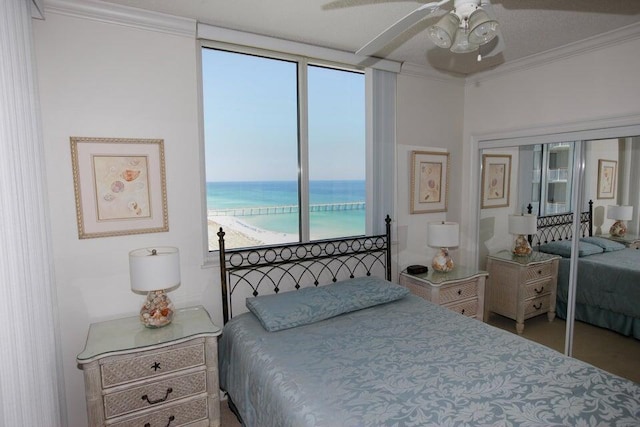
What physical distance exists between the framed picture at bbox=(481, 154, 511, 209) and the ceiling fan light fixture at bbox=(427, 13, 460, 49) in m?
2.51

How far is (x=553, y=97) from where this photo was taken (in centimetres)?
324

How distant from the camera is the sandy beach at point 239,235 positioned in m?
2.92

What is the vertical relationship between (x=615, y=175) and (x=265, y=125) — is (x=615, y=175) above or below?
below

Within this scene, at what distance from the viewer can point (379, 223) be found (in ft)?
11.6

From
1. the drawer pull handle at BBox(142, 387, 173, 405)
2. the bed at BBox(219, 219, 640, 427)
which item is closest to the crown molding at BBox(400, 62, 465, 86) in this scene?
the bed at BBox(219, 219, 640, 427)

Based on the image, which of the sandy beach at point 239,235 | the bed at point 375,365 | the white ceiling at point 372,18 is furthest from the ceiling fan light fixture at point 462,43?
the sandy beach at point 239,235

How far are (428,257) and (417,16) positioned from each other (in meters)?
2.88

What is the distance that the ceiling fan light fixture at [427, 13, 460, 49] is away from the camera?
153 cm

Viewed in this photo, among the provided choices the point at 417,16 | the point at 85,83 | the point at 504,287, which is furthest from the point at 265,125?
the point at 504,287

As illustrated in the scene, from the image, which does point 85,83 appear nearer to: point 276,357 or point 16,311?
point 16,311

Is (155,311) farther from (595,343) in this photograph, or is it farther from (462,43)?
(595,343)

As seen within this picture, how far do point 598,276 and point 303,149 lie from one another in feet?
8.91

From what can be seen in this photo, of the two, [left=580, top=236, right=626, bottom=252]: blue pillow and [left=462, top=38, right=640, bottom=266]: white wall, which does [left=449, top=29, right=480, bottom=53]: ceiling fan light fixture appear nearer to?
[left=462, top=38, right=640, bottom=266]: white wall

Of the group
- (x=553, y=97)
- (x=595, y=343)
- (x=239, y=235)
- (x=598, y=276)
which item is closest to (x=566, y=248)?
(x=598, y=276)
